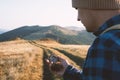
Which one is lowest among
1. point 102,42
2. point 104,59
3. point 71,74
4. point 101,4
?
point 71,74

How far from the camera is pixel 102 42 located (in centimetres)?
324

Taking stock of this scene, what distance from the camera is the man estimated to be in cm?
319

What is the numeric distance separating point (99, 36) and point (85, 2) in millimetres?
490

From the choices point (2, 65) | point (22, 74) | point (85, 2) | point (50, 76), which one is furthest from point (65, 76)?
point (2, 65)

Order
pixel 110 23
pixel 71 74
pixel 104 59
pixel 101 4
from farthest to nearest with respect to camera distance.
Result: pixel 71 74 < pixel 101 4 < pixel 110 23 < pixel 104 59

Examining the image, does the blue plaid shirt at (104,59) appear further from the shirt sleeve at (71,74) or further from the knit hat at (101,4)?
the shirt sleeve at (71,74)

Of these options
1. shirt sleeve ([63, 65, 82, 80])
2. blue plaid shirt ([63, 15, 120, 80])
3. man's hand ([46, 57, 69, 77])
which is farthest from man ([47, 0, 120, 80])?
man's hand ([46, 57, 69, 77])

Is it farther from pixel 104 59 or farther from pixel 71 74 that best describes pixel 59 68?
pixel 104 59

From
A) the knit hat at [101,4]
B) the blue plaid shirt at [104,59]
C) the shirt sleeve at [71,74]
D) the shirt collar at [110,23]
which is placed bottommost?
the shirt sleeve at [71,74]

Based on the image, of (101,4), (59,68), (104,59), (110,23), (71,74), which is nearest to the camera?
(104,59)

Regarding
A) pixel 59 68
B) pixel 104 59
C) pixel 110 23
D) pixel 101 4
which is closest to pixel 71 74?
pixel 59 68

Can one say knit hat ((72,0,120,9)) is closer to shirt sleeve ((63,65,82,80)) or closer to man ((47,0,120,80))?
man ((47,0,120,80))

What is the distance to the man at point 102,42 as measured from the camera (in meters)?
3.19

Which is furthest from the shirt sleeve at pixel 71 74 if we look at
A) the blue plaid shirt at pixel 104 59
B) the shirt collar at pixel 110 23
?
the blue plaid shirt at pixel 104 59
